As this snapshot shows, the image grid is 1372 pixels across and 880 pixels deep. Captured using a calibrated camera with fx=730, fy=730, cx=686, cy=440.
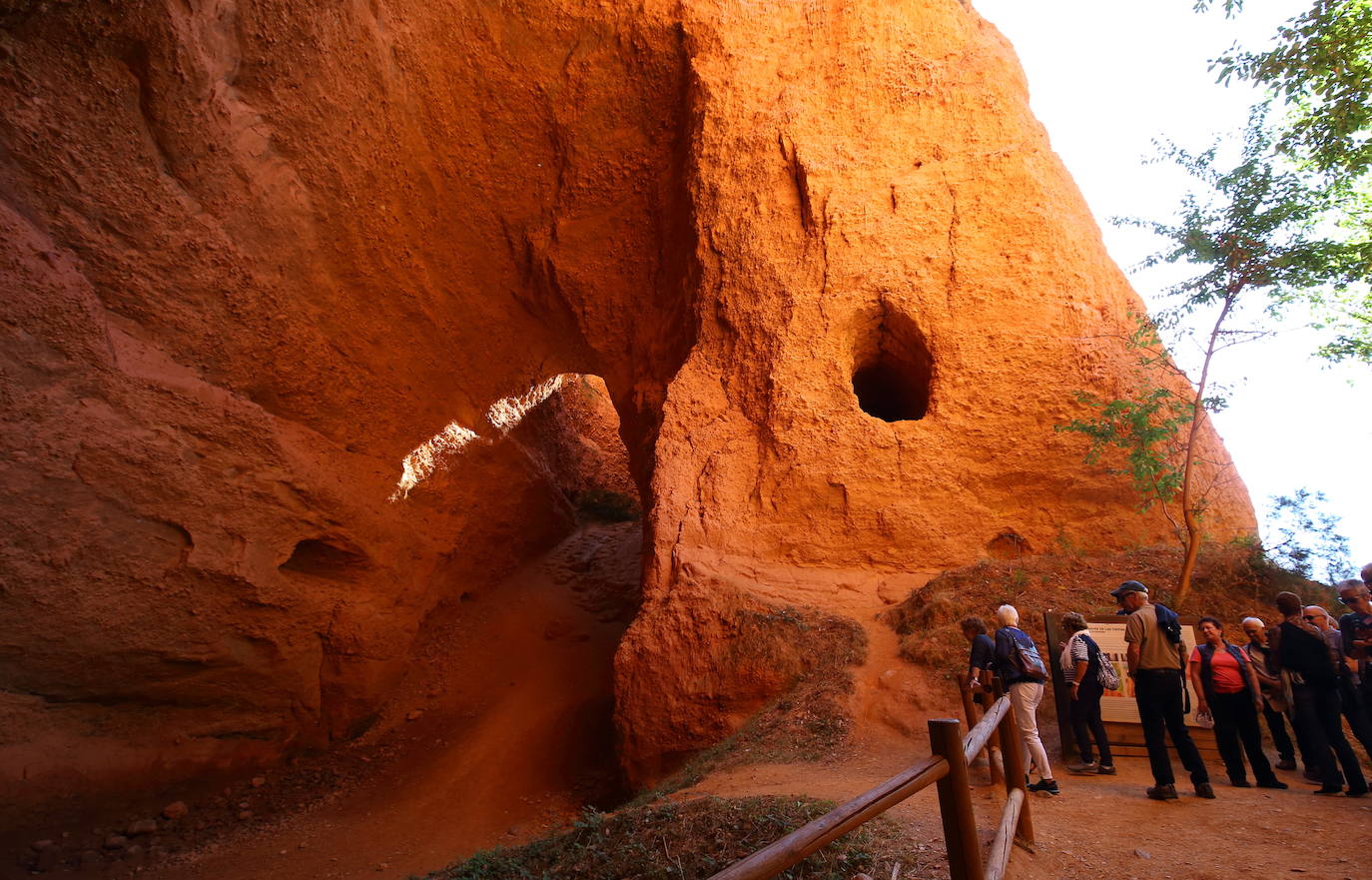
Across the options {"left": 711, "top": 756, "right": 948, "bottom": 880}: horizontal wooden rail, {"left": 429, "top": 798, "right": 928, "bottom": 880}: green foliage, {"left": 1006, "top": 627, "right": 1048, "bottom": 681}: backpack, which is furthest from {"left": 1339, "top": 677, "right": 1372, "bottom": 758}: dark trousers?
{"left": 711, "top": 756, "right": 948, "bottom": 880}: horizontal wooden rail

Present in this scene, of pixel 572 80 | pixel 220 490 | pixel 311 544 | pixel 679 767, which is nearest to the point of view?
pixel 679 767

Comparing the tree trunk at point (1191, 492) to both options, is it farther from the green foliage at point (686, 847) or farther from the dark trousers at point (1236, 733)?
the green foliage at point (686, 847)

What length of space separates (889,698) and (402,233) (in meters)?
8.41

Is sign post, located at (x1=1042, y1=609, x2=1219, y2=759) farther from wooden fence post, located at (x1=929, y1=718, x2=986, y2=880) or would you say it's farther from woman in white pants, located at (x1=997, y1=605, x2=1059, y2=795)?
wooden fence post, located at (x1=929, y1=718, x2=986, y2=880)

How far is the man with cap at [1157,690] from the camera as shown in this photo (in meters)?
4.54

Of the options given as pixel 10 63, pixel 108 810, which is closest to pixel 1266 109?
pixel 10 63

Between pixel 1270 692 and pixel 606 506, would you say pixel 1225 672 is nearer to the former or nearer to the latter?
pixel 1270 692

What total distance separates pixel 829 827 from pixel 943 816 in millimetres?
667

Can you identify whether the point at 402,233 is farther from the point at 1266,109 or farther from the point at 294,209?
the point at 1266,109

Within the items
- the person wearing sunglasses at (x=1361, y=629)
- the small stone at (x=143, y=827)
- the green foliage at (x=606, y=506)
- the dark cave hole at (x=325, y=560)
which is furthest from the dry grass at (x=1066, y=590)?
the green foliage at (x=606, y=506)

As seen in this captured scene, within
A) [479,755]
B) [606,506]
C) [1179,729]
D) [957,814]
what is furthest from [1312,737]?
[606,506]

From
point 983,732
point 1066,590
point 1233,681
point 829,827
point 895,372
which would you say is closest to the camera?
point 829,827

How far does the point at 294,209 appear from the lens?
8703 mm

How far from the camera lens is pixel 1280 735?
17.4 ft
